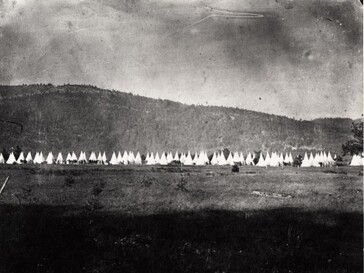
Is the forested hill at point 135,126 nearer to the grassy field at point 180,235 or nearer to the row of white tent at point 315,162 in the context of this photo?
the row of white tent at point 315,162

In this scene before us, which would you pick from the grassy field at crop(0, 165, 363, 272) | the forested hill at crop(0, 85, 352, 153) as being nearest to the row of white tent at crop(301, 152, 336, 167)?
the forested hill at crop(0, 85, 352, 153)

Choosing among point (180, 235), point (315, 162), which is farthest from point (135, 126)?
point (180, 235)

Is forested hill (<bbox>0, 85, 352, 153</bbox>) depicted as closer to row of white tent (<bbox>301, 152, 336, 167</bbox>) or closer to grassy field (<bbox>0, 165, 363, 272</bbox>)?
row of white tent (<bbox>301, 152, 336, 167</bbox>)

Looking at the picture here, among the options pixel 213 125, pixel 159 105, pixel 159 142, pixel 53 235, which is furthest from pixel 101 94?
pixel 53 235

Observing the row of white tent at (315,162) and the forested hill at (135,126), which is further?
the forested hill at (135,126)

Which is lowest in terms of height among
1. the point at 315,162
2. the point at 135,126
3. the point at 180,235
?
the point at 180,235

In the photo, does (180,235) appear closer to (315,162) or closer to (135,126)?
(315,162)

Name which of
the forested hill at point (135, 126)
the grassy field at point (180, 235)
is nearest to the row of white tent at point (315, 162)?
the forested hill at point (135, 126)

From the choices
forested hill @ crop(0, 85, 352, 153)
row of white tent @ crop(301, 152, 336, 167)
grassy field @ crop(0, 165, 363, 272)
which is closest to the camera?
grassy field @ crop(0, 165, 363, 272)
